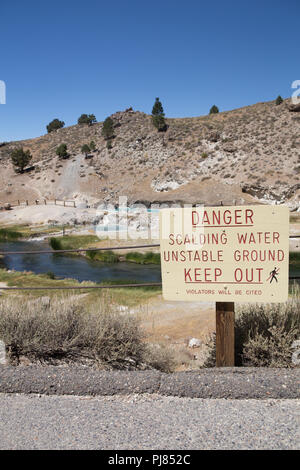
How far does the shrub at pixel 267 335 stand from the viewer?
154 inches

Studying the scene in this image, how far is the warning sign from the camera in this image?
141 inches

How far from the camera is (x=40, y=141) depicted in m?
88.2

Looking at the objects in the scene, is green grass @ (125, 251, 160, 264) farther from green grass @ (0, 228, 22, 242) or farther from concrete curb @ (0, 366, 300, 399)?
concrete curb @ (0, 366, 300, 399)

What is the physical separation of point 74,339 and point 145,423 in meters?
1.61

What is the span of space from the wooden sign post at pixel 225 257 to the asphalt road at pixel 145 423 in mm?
911

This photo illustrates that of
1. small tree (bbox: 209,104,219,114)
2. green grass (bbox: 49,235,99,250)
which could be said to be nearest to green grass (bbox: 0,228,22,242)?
green grass (bbox: 49,235,99,250)

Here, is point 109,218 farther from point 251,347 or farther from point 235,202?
point 251,347

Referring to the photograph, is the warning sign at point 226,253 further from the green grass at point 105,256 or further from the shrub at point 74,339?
the green grass at point 105,256

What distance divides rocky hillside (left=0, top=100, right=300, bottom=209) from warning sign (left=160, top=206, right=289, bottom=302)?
35.9m

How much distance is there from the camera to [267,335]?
4.16m

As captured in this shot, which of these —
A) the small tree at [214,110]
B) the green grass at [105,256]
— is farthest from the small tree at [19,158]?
the green grass at [105,256]

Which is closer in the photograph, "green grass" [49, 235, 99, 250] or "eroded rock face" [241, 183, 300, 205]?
"green grass" [49, 235, 99, 250]

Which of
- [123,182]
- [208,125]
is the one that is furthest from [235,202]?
[208,125]

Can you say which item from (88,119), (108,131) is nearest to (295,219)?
(108,131)
